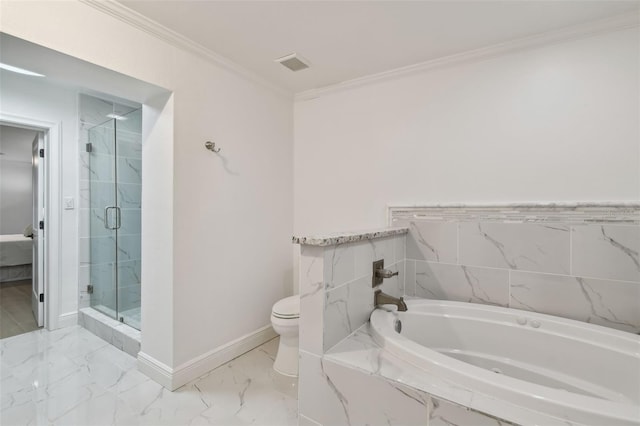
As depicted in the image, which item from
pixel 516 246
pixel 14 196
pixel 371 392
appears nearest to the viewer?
pixel 371 392

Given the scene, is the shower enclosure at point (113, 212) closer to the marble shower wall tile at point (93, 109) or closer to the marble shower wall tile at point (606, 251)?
the marble shower wall tile at point (93, 109)

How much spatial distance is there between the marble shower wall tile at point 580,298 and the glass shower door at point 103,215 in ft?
11.0

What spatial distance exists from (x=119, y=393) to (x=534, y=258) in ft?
8.80

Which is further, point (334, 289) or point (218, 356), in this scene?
point (218, 356)

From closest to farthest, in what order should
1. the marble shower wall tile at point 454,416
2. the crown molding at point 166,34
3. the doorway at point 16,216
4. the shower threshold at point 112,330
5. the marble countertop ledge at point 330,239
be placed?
the marble shower wall tile at point 454,416 < the marble countertop ledge at point 330,239 < the crown molding at point 166,34 < the shower threshold at point 112,330 < the doorway at point 16,216

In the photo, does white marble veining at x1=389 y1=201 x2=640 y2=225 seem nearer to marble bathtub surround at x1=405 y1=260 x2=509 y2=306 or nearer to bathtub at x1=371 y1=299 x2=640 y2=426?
marble bathtub surround at x1=405 y1=260 x2=509 y2=306

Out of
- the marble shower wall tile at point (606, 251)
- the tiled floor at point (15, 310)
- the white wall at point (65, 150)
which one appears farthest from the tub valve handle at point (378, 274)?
the tiled floor at point (15, 310)

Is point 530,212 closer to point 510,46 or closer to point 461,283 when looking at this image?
point 461,283

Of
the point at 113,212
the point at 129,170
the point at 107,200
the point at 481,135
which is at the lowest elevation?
the point at 113,212

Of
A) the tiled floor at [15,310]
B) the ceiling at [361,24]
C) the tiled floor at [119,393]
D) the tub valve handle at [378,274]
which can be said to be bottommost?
the tiled floor at [119,393]

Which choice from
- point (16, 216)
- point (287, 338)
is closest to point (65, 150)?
point (287, 338)

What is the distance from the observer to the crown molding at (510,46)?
→ 1.62 metres

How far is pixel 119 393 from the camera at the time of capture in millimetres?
1737

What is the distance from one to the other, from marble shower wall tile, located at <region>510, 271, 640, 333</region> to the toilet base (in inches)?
58.0
